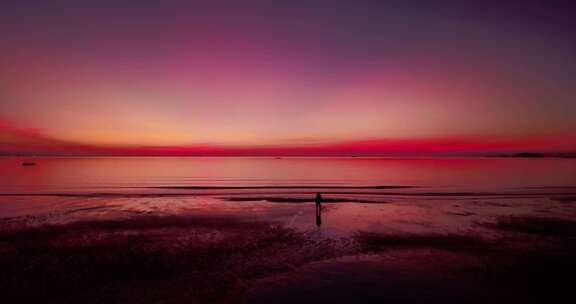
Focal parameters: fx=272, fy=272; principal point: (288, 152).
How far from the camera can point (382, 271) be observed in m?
12.5

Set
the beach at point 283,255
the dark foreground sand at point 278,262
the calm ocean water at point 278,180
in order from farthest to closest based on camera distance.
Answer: the calm ocean water at point 278,180, the beach at point 283,255, the dark foreground sand at point 278,262

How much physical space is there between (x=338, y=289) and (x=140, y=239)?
508 inches

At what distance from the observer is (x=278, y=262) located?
528 inches

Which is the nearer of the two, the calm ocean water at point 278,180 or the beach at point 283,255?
the beach at point 283,255

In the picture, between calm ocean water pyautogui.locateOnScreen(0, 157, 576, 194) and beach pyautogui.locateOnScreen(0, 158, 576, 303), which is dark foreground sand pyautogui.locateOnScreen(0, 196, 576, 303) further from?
calm ocean water pyautogui.locateOnScreen(0, 157, 576, 194)

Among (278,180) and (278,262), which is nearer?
(278,262)

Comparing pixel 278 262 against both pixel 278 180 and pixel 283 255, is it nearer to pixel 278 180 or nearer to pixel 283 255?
pixel 283 255

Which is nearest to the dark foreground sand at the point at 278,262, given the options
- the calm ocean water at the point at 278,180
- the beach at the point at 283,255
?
the beach at the point at 283,255

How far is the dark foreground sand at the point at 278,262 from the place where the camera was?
34.2 feet

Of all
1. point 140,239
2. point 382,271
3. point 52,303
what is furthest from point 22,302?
point 382,271

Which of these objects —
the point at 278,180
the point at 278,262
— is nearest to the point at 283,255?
the point at 278,262

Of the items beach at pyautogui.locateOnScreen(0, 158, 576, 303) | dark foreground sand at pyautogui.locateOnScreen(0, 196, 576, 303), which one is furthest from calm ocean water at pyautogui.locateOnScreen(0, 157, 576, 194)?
dark foreground sand at pyautogui.locateOnScreen(0, 196, 576, 303)

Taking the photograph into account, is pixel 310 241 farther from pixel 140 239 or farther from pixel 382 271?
pixel 140 239

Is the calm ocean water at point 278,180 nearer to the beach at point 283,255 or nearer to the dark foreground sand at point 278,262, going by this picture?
the beach at point 283,255
